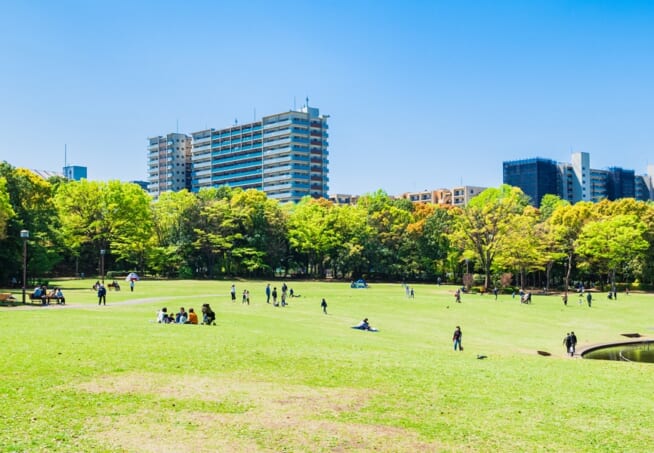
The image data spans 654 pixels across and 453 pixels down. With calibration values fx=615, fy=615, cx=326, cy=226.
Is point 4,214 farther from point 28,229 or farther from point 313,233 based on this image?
point 313,233

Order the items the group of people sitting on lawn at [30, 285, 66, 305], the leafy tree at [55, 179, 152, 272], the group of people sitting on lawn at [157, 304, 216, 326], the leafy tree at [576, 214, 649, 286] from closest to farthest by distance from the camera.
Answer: the group of people sitting on lawn at [157, 304, 216, 326] → the group of people sitting on lawn at [30, 285, 66, 305] → the leafy tree at [576, 214, 649, 286] → the leafy tree at [55, 179, 152, 272]

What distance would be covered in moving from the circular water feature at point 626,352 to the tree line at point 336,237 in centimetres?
4001

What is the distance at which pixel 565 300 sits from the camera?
69625 mm

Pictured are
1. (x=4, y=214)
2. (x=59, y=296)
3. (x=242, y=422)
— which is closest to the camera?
(x=242, y=422)

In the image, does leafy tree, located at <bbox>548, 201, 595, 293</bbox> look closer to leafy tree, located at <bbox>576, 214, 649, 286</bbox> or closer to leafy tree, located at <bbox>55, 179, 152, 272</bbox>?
leafy tree, located at <bbox>576, 214, 649, 286</bbox>

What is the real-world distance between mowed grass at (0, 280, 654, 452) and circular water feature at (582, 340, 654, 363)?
9870mm

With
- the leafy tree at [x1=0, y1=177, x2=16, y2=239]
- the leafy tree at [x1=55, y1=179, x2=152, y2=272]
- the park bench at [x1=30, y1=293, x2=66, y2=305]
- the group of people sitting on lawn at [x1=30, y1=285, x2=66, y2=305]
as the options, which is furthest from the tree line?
the group of people sitting on lawn at [x1=30, y1=285, x2=66, y2=305]

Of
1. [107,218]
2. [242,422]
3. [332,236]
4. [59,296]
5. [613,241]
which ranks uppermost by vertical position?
[107,218]

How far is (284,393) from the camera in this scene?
19.1 m

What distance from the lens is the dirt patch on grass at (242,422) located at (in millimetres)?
14477

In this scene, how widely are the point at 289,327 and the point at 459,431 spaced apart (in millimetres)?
22290

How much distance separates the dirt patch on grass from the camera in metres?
14.5

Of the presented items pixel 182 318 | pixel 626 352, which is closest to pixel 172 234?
pixel 182 318

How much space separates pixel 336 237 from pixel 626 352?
69.0 metres
